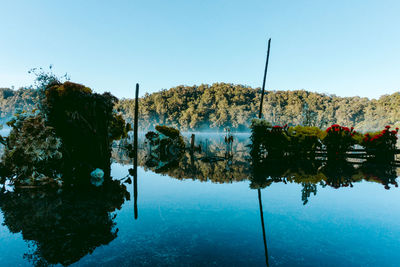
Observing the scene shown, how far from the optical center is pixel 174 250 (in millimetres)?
3549

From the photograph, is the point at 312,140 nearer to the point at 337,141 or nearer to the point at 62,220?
the point at 337,141

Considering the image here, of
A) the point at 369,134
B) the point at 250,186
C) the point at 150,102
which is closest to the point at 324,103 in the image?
the point at 150,102

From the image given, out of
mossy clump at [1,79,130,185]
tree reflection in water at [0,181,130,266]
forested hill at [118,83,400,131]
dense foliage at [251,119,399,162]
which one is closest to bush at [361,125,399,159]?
dense foliage at [251,119,399,162]

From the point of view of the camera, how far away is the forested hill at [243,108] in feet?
327

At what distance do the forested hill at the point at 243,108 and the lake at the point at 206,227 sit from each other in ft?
324

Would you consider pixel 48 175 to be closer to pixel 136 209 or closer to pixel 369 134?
pixel 136 209

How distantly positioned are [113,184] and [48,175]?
2183 millimetres

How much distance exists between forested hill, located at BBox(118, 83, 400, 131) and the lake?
98.8 m

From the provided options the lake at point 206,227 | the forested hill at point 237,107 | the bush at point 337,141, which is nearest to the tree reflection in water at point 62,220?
the lake at point 206,227

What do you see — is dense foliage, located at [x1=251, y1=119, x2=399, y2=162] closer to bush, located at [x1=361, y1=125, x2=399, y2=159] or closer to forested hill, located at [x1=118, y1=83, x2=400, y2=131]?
bush, located at [x1=361, y1=125, x2=399, y2=159]

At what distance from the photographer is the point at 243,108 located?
116 m

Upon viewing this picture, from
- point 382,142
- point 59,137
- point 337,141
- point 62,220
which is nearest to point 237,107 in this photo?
point 337,141

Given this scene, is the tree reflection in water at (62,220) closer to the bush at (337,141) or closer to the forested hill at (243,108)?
the bush at (337,141)

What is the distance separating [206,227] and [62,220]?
2.95 m
